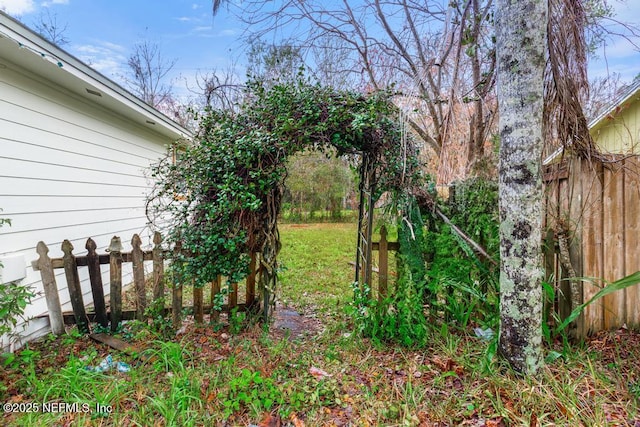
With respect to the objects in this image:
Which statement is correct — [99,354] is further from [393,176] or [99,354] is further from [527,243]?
[527,243]

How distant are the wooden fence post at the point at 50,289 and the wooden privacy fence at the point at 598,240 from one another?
4.73 meters

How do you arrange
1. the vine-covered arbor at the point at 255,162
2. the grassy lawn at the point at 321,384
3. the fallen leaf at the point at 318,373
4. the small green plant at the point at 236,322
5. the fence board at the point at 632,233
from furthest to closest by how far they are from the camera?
the small green plant at the point at 236,322 < the vine-covered arbor at the point at 255,162 < the fence board at the point at 632,233 < the fallen leaf at the point at 318,373 < the grassy lawn at the point at 321,384

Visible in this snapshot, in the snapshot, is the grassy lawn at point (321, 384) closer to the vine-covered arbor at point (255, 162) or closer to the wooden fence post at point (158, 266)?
the wooden fence post at point (158, 266)

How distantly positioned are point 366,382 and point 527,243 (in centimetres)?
149

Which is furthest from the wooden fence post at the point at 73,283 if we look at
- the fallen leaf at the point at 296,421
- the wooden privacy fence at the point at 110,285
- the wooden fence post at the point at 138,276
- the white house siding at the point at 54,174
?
Result: the fallen leaf at the point at 296,421

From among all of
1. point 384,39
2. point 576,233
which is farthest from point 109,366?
point 384,39

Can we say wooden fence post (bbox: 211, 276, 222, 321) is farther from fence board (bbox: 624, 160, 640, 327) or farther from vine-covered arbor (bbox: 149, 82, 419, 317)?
fence board (bbox: 624, 160, 640, 327)

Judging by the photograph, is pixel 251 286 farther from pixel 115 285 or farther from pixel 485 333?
pixel 485 333

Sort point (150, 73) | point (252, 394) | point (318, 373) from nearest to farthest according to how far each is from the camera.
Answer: point (252, 394)
point (318, 373)
point (150, 73)

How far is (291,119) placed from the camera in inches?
110

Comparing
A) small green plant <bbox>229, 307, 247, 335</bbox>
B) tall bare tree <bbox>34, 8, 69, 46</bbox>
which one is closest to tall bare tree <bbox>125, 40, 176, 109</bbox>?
tall bare tree <bbox>34, 8, 69, 46</bbox>

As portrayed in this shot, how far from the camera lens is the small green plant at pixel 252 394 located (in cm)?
196

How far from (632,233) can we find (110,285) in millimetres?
4798

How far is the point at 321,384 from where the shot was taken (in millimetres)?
2174
